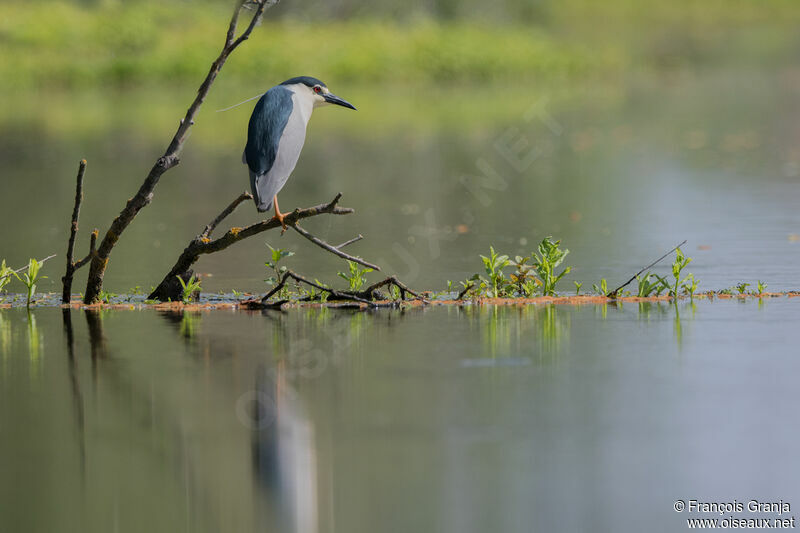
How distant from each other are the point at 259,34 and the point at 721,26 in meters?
23.7

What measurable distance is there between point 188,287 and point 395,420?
3.23 metres

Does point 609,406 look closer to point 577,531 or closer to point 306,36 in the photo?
point 577,531

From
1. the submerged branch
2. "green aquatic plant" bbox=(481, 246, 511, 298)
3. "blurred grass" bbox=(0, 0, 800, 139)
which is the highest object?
"blurred grass" bbox=(0, 0, 800, 139)

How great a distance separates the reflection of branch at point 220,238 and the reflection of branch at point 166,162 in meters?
0.38

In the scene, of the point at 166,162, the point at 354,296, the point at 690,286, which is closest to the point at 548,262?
the point at 690,286

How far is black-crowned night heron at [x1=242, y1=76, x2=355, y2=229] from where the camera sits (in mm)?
8109

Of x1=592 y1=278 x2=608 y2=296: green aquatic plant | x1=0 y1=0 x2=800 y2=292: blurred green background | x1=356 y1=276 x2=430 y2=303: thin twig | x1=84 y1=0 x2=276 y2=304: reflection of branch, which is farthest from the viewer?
x1=0 y1=0 x2=800 y2=292: blurred green background

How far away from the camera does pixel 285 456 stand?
17.7 feet

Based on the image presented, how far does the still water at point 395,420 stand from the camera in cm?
485

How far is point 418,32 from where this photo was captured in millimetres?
38156

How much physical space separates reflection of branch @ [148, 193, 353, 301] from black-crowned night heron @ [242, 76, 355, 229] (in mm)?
93

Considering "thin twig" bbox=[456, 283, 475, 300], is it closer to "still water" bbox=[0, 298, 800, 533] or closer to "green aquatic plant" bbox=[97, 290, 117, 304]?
"still water" bbox=[0, 298, 800, 533]

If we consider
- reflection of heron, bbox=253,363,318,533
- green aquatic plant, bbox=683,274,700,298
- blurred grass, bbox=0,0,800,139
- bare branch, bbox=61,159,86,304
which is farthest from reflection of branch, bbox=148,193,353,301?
blurred grass, bbox=0,0,800,139

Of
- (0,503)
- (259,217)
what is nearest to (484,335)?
(0,503)
